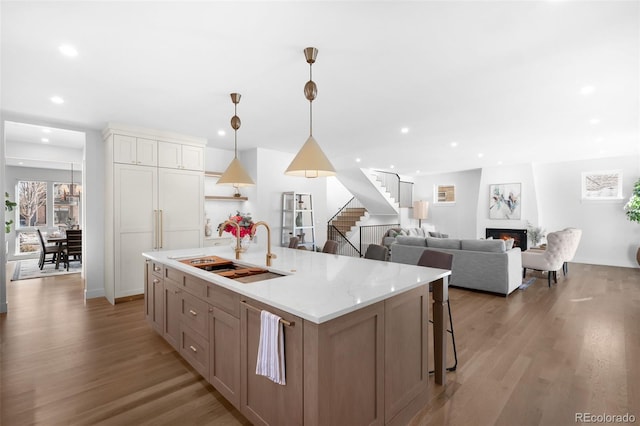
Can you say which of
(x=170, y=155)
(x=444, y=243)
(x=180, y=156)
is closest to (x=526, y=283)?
(x=444, y=243)

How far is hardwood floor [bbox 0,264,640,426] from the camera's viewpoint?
212 cm

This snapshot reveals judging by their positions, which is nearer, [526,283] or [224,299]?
[224,299]

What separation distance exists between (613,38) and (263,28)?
8.80ft

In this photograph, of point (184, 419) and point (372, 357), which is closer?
point (372, 357)

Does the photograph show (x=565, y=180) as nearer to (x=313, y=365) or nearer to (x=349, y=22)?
(x=349, y=22)

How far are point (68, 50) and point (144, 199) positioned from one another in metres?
2.67

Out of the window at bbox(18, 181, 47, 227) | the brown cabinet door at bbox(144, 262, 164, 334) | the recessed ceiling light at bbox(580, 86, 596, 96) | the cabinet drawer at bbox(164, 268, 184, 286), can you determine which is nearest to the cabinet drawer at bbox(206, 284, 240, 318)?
the cabinet drawer at bbox(164, 268, 184, 286)

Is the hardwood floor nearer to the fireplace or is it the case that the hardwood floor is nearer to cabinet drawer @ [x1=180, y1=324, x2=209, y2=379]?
cabinet drawer @ [x1=180, y1=324, x2=209, y2=379]

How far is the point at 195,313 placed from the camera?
2.47 metres

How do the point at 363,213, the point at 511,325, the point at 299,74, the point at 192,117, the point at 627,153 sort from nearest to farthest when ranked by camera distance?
1. the point at 299,74
2. the point at 511,325
3. the point at 192,117
4. the point at 627,153
5. the point at 363,213

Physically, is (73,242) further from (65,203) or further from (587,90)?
(587,90)

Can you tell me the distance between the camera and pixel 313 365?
1.46 meters

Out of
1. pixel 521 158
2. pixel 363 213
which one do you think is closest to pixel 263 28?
pixel 521 158

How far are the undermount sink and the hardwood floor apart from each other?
89 cm
